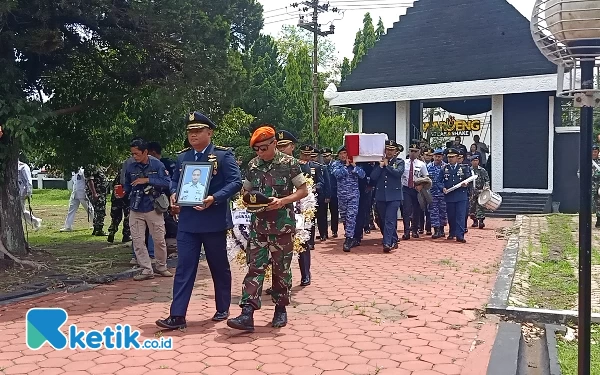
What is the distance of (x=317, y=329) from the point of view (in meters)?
5.23

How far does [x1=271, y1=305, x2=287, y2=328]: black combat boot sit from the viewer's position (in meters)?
5.30

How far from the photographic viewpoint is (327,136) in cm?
3250

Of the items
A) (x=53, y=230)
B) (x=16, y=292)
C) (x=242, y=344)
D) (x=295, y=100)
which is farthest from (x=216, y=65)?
(x=295, y=100)

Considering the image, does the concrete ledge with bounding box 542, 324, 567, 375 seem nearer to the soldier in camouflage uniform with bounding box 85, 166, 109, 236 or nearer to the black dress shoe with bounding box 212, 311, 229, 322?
the black dress shoe with bounding box 212, 311, 229, 322

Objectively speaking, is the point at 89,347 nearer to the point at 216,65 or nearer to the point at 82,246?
the point at 216,65

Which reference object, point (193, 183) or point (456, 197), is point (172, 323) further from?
point (456, 197)

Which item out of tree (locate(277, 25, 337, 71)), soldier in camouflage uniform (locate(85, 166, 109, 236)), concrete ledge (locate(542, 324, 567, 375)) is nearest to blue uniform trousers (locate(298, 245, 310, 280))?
concrete ledge (locate(542, 324, 567, 375))

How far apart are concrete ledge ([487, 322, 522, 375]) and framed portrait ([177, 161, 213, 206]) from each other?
8.50 feet

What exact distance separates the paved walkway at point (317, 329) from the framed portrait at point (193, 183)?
1.14 meters

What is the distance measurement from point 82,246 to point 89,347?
590cm

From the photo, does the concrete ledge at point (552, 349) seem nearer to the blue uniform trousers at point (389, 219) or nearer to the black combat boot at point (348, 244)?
the blue uniform trousers at point (389, 219)

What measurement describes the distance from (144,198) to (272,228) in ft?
8.81

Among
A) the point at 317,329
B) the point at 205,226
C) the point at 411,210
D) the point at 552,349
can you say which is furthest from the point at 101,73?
the point at 552,349

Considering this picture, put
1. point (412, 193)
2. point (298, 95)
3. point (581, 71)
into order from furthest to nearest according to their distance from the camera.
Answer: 1. point (298, 95)
2. point (412, 193)
3. point (581, 71)
